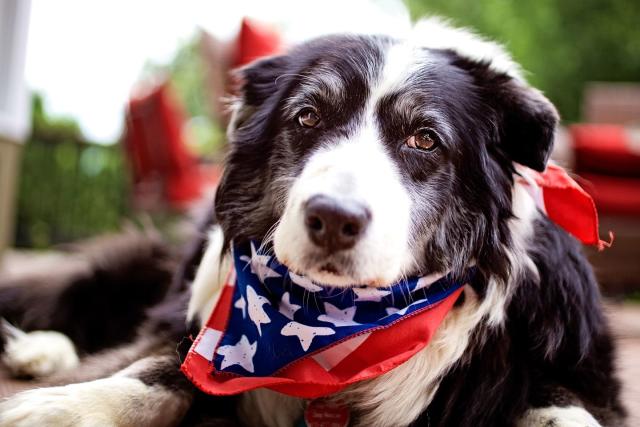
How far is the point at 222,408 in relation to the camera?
2168 mm

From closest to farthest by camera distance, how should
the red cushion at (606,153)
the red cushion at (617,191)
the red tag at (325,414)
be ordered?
the red tag at (325,414) < the red cushion at (606,153) < the red cushion at (617,191)

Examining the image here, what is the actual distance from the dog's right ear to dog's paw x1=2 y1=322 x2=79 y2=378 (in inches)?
43.3

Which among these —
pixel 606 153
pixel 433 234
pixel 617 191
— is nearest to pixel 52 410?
pixel 433 234

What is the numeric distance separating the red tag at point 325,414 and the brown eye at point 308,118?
2.73 ft

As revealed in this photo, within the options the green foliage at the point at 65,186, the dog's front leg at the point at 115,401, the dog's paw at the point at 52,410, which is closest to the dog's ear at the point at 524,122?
the dog's front leg at the point at 115,401

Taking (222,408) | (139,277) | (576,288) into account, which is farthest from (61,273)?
(576,288)

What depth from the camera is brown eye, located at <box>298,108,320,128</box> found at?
6.83ft

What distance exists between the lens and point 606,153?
212 inches

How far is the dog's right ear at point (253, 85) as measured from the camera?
2.32 meters

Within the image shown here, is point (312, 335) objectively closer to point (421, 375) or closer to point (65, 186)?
point (421, 375)

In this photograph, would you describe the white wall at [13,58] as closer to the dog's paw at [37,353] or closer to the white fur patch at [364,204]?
the dog's paw at [37,353]

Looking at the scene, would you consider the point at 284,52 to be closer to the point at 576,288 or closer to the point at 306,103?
the point at 306,103

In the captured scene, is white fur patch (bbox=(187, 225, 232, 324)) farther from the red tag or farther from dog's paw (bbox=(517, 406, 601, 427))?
dog's paw (bbox=(517, 406, 601, 427))

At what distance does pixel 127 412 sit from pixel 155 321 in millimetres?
764
